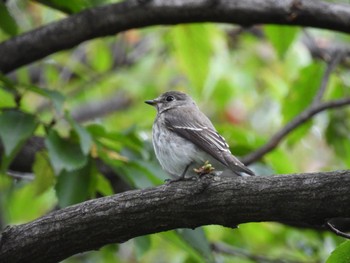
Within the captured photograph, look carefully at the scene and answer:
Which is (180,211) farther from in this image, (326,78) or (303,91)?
(303,91)

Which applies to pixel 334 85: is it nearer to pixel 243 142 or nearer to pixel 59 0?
pixel 243 142

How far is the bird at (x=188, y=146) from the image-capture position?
15.8 feet

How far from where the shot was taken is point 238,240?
7.38m

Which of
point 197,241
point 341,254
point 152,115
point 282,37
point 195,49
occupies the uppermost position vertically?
point 152,115

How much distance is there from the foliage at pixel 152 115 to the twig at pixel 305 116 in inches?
4.3

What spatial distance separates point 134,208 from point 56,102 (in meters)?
1.08

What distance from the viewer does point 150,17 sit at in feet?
18.6

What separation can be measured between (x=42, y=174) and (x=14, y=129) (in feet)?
1.96

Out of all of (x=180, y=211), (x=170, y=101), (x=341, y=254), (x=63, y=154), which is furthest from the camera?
(x=170, y=101)

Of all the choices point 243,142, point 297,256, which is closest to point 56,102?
point 243,142

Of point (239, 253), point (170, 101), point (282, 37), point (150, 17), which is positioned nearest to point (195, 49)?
point (170, 101)

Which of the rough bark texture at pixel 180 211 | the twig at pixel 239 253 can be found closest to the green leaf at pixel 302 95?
the twig at pixel 239 253

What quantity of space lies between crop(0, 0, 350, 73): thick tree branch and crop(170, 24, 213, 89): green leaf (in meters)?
0.70

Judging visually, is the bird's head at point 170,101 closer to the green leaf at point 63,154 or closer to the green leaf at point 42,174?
the green leaf at point 42,174
